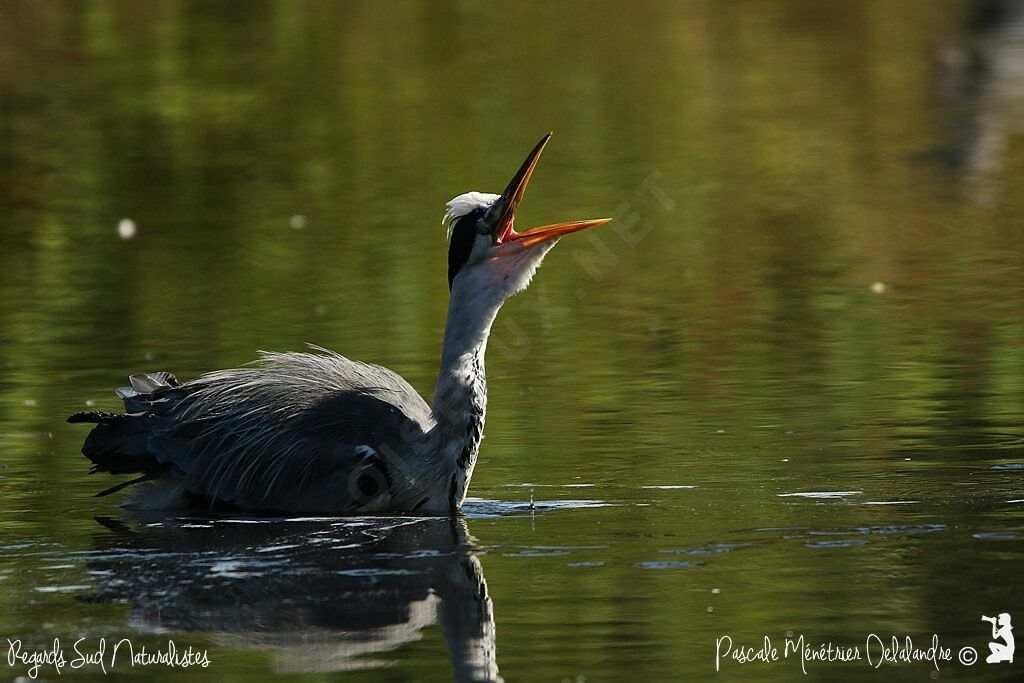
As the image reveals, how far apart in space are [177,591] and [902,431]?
4323 mm

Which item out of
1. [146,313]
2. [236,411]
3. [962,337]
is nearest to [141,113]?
[146,313]

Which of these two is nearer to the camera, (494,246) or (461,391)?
(461,391)

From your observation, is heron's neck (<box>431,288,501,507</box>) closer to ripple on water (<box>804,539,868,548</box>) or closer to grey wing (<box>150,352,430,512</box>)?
grey wing (<box>150,352,430,512</box>)

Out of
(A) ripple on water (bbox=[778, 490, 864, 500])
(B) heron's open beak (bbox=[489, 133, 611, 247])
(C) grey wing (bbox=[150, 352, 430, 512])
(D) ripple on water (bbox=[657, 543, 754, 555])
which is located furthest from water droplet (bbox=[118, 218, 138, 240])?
(D) ripple on water (bbox=[657, 543, 754, 555])

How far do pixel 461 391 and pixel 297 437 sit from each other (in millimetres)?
810

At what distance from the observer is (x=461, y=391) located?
967 cm

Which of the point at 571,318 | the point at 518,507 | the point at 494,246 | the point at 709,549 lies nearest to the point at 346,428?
the point at 518,507

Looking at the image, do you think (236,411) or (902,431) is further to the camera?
(902,431)

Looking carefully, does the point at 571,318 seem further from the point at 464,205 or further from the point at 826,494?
the point at 826,494

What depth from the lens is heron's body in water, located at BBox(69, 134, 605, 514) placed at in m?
9.52

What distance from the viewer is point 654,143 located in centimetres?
2250

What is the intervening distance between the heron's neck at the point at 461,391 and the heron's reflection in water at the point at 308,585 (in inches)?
12.0

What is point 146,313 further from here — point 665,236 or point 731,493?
point 731,493

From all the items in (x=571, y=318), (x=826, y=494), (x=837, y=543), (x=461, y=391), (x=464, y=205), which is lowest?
(x=571, y=318)
